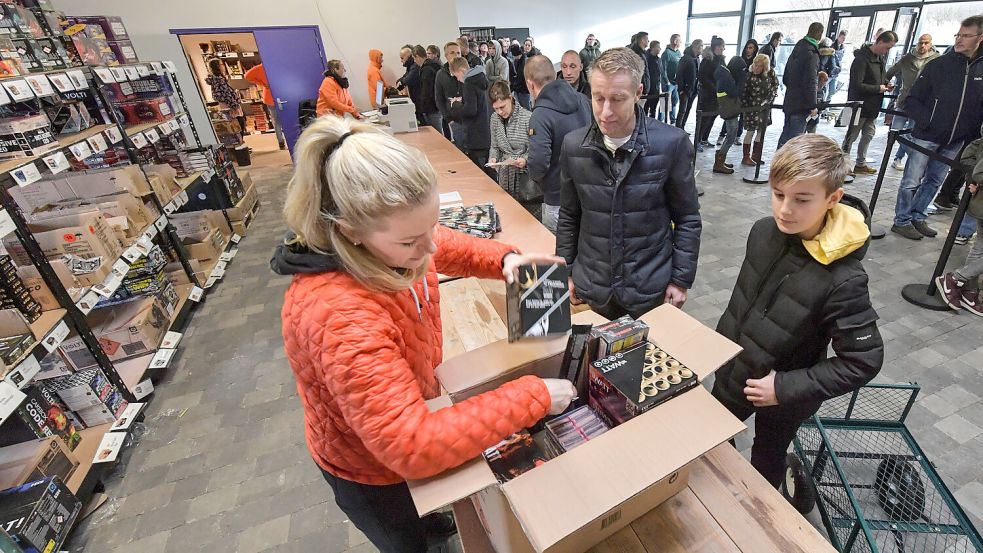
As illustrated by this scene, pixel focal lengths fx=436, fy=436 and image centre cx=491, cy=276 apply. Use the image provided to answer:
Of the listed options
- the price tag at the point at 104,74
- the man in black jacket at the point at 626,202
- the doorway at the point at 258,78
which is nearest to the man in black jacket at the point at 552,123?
the man in black jacket at the point at 626,202

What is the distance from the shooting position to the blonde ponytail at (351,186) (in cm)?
76

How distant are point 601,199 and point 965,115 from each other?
4.24 m

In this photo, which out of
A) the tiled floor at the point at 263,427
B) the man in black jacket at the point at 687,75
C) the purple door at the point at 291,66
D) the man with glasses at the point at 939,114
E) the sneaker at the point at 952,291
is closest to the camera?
the tiled floor at the point at 263,427

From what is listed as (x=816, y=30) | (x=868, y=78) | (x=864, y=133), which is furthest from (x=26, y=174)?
(x=864, y=133)

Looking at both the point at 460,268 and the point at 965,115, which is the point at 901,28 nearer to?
the point at 965,115

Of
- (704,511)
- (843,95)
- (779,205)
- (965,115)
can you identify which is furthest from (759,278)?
(843,95)

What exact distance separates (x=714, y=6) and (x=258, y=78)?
1243 centimetres

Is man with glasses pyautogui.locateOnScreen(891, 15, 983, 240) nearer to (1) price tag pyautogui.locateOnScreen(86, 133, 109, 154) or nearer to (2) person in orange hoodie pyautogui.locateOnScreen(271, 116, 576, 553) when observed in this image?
(2) person in orange hoodie pyautogui.locateOnScreen(271, 116, 576, 553)

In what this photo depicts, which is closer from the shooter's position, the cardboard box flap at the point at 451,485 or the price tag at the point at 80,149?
the cardboard box flap at the point at 451,485

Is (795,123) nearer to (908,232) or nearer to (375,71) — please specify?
(908,232)

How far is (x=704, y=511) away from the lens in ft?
3.55

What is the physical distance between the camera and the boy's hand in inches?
54.9

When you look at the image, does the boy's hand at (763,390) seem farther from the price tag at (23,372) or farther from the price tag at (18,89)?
the price tag at (18,89)

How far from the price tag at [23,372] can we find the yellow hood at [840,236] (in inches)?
124
